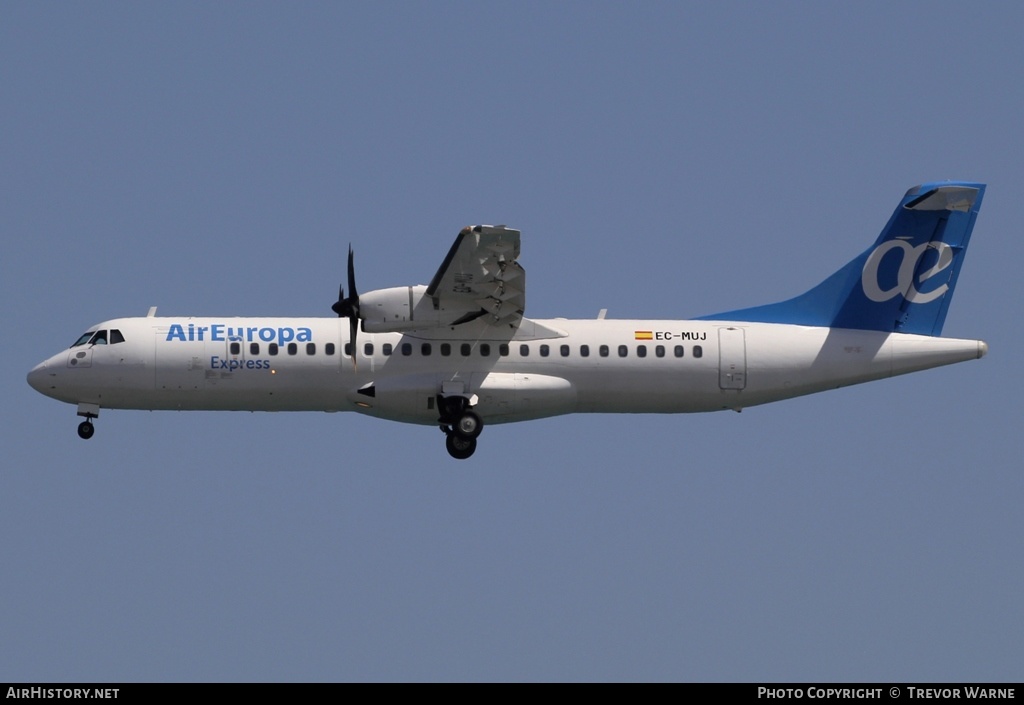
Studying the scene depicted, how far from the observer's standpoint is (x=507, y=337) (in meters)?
29.7

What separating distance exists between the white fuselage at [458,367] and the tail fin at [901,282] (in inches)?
29.5

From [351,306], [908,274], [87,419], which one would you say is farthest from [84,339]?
[908,274]

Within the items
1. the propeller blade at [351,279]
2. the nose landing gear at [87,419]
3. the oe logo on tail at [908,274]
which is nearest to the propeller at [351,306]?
the propeller blade at [351,279]

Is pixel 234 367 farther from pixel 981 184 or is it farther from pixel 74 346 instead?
pixel 981 184

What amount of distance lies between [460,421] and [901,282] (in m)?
9.60

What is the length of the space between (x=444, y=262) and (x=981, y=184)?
11530mm

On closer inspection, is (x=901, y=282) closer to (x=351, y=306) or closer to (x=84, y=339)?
(x=351, y=306)

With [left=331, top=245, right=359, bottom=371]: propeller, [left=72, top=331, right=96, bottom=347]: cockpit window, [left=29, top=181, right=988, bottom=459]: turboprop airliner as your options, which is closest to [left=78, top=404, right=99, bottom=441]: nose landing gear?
[left=29, top=181, right=988, bottom=459]: turboprop airliner

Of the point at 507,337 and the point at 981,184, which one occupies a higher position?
the point at 981,184

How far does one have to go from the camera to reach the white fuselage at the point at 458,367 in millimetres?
29359

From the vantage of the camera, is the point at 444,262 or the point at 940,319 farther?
the point at 940,319

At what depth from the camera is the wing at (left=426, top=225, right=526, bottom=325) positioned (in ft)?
89.6
